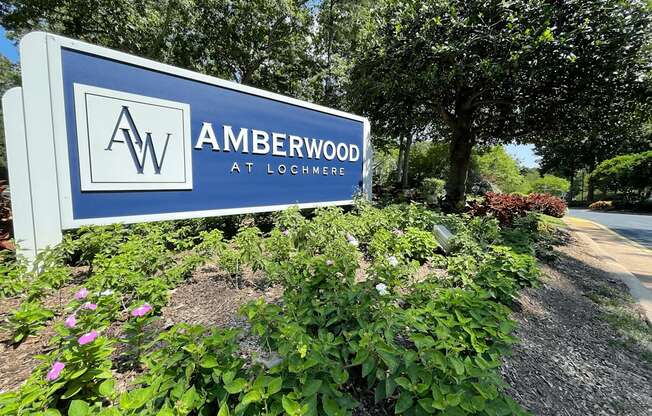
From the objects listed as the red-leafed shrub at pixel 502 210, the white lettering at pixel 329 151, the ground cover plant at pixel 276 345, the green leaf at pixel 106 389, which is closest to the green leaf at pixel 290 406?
the ground cover plant at pixel 276 345

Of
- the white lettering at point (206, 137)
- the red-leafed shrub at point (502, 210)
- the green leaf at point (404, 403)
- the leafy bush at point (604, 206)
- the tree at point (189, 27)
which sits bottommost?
the leafy bush at point (604, 206)

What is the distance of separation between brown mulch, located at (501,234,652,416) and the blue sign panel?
353 centimetres

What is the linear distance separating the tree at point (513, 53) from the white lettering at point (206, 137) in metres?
4.47

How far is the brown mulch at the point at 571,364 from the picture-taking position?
1847mm

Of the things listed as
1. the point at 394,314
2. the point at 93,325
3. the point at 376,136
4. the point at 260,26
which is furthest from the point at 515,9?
the point at 260,26

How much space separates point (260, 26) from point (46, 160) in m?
12.3

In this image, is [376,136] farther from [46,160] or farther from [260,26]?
[46,160]

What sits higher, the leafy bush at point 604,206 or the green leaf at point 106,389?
the green leaf at point 106,389

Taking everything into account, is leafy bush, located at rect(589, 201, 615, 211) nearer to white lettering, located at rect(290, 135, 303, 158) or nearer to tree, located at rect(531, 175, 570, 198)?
tree, located at rect(531, 175, 570, 198)

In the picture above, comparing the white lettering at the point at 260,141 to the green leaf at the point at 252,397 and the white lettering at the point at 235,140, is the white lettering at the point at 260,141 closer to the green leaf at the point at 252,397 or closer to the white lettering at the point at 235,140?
the white lettering at the point at 235,140

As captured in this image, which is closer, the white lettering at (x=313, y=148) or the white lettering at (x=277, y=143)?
the white lettering at (x=277, y=143)

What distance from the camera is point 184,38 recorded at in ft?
41.7

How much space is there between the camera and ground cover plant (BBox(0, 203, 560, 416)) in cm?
115

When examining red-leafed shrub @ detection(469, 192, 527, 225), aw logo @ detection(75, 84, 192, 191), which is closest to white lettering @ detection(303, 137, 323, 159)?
aw logo @ detection(75, 84, 192, 191)
